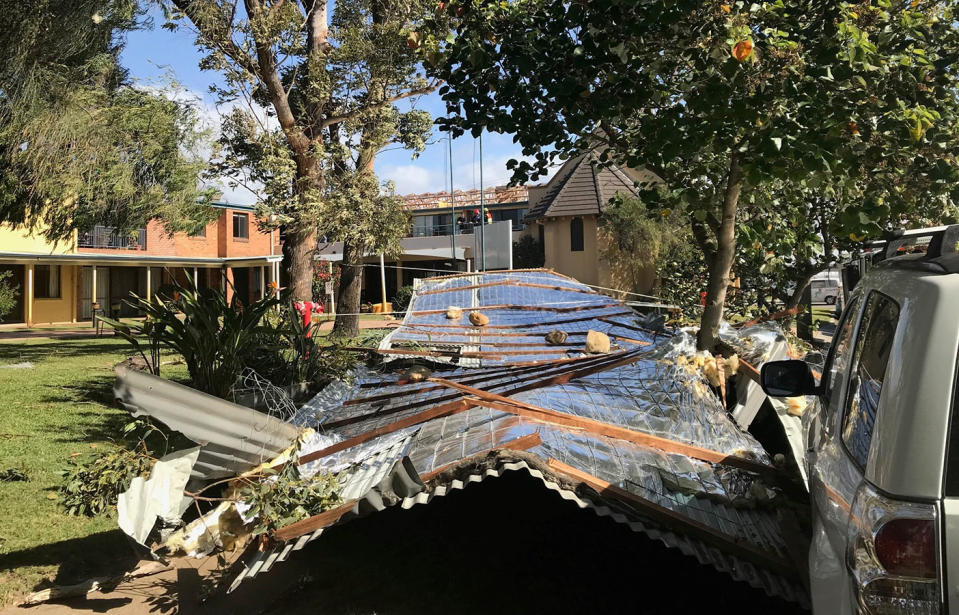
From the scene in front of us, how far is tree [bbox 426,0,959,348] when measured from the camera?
4977 mm

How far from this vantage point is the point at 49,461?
6.78 metres

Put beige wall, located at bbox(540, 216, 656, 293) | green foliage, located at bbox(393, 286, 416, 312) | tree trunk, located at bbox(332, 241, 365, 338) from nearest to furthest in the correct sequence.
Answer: tree trunk, located at bbox(332, 241, 365, 338), beige wall, located at bbox(540, 216, 656, 293), green foliage, located at bbox(393, 286, 416, 312)

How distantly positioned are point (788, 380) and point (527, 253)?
33971 millimetres

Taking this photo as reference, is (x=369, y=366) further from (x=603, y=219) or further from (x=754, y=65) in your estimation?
(x=603, y=219)

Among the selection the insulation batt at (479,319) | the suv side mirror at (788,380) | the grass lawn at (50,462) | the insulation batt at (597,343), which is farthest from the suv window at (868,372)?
the insulation batt at (479,319)

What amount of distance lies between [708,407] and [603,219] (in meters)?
25.6

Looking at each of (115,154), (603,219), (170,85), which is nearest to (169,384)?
(115,154)

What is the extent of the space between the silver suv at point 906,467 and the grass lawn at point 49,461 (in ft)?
14.4

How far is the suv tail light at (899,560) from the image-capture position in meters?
1.67

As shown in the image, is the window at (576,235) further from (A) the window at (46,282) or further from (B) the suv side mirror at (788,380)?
(B) the suv side mirror at (788,380)

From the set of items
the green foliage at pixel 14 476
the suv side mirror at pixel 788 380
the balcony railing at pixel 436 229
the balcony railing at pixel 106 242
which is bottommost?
the green foliage at pixel 14 476

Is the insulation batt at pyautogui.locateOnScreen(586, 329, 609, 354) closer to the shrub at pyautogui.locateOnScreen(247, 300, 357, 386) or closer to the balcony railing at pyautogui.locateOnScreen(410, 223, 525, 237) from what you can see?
the shrub at pyautogui.locateOnScreen(247, 300, 357, 386)

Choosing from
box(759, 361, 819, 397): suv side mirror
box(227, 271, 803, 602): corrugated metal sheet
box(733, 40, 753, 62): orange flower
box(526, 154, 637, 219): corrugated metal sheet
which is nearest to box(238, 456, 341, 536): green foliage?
box(227, 271, 803, 602): corrugated metal sheet

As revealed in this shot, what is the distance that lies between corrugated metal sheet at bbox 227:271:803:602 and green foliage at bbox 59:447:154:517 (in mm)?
1073
